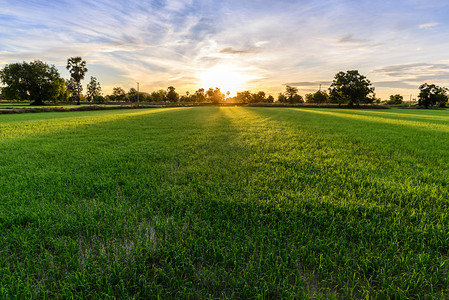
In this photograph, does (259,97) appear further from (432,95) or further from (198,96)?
(432,95)

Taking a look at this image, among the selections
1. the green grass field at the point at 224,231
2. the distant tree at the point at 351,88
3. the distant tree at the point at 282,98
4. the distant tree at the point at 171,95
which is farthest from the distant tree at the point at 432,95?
the distant tree at the point at 171,95

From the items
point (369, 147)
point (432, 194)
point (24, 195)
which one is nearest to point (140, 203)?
point (24, 195)

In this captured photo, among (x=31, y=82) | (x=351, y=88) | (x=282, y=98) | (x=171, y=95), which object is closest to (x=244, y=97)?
(x=282, y=98)

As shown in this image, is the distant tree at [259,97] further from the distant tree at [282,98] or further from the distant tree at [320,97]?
the distant tree at [320,97]

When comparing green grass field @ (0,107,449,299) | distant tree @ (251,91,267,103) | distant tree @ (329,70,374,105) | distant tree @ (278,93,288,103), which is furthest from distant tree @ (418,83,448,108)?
green grass field @ (0,107,449,299)

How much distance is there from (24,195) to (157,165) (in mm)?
2400

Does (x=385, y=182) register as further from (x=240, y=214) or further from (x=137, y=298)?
(x=137, y=298)

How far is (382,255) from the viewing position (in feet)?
6.40

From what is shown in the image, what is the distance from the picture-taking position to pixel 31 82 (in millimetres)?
48438

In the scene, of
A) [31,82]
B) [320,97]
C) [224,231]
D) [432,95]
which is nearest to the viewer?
[224,231]

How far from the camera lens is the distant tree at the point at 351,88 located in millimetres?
53406

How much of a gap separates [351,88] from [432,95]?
3034 cm

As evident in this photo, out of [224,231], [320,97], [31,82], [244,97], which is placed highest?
[244,97]

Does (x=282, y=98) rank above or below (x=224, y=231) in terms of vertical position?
above
